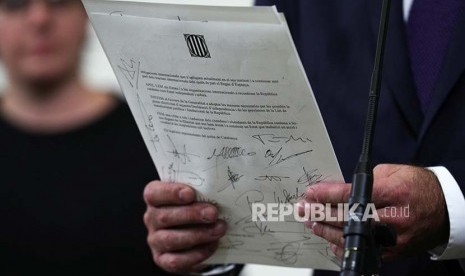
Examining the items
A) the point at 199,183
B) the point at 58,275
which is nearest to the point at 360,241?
the point at 199,183

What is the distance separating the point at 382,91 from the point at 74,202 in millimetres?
896

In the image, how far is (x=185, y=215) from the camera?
52.5 inches

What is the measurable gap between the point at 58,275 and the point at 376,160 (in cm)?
90

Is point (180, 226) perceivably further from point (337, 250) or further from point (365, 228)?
point (365, 228)

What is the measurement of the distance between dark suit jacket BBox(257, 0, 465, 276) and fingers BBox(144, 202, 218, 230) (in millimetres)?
209

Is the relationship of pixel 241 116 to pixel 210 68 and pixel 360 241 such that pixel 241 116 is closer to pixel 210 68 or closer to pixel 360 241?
pixel 210 68

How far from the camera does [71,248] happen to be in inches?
79.1

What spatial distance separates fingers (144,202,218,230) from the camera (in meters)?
1.32

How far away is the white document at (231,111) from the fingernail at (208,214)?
0.02m
